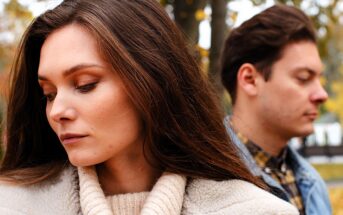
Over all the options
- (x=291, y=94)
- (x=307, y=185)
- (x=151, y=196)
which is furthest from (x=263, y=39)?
(x=151, y=196)

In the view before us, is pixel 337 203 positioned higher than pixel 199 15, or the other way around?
pixel 199 15

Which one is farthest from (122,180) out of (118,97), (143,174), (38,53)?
(38,53)

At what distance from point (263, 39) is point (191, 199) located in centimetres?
130

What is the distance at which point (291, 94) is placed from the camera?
10.1 feet

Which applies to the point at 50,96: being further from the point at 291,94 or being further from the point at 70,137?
the point at 291,94

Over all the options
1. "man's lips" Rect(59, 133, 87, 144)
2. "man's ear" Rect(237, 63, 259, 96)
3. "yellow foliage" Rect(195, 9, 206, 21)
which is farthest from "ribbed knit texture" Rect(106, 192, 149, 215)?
"yellow foliage" Rect(195, 9, 206, 21)

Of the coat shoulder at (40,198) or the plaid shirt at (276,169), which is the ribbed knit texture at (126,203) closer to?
the coat shoulder at (40,198)

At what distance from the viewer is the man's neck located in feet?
10.3

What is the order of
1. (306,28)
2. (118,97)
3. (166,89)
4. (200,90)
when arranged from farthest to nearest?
1. (306,28)
2. (200,90)
3. (166,89)
4. (118,97)

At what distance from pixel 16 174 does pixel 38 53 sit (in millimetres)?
464

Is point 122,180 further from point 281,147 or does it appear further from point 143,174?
point 281,147

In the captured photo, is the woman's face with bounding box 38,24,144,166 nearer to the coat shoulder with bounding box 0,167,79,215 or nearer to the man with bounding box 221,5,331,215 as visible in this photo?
the coat shoulder with bounding box 0,167,79,215

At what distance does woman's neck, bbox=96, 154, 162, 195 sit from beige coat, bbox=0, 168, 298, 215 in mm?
115

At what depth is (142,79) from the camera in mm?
2039
